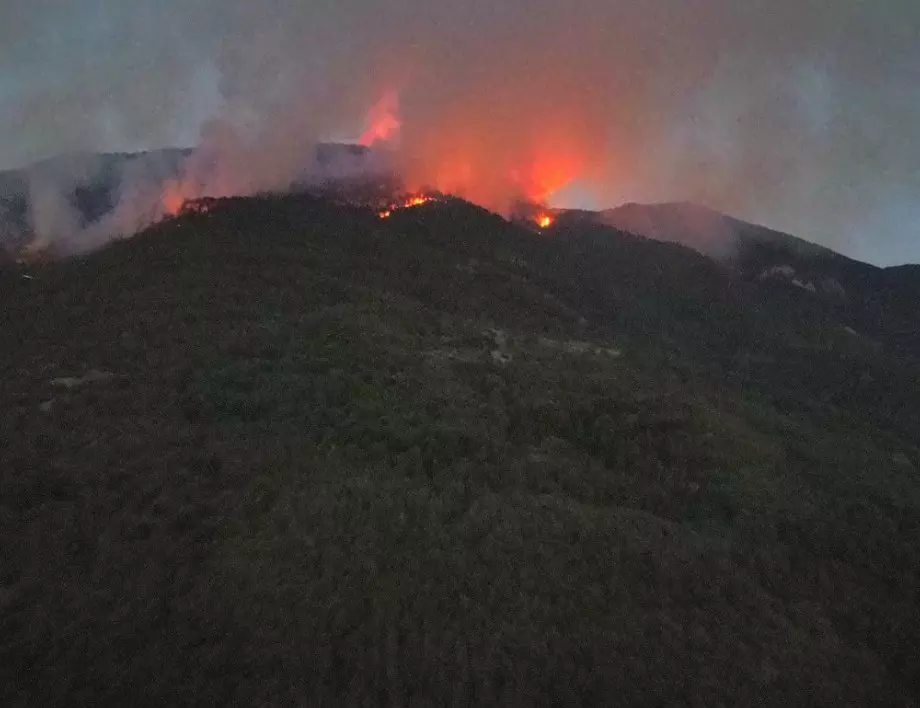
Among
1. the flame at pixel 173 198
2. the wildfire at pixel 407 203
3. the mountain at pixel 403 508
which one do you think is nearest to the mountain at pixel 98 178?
the flame at pixel 173 198

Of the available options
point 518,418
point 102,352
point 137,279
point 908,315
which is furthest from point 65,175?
point 908,315

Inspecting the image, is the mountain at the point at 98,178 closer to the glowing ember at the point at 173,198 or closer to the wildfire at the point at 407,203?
the glowing ember at the point at 173,198

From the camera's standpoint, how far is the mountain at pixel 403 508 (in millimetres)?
17875

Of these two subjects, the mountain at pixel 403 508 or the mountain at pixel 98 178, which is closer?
the mountain at pixel 403 508

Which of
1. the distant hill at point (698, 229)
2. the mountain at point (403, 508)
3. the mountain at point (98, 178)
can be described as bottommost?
the mountain at point (403, 508)

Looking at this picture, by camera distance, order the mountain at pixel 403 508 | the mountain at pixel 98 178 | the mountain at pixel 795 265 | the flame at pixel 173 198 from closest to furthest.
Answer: the mountain at pixel 403 508 < the flame at pixel 173 198 < the mountain at pixel 98 178 < the mountain at pixel 795 265

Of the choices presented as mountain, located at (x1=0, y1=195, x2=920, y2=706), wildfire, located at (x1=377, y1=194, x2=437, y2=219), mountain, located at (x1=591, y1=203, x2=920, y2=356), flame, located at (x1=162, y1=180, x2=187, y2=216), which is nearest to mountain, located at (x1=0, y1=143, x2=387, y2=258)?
flame, located at (x1=162, y1=180, x2=187, y2=216)

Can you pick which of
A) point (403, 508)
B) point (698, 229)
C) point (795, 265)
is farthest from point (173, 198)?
point (795, 265)

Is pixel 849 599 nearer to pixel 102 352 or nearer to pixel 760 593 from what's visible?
pixel 760 593

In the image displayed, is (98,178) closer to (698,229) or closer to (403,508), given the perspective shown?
(403,508)

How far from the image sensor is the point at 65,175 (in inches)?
3526

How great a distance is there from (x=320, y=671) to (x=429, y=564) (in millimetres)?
5958

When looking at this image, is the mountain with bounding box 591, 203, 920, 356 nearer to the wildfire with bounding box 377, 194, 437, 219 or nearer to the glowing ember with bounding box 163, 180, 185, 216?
the wildfire with bounding box 377, 194, 437, 219

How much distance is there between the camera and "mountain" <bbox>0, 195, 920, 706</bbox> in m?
17.9
